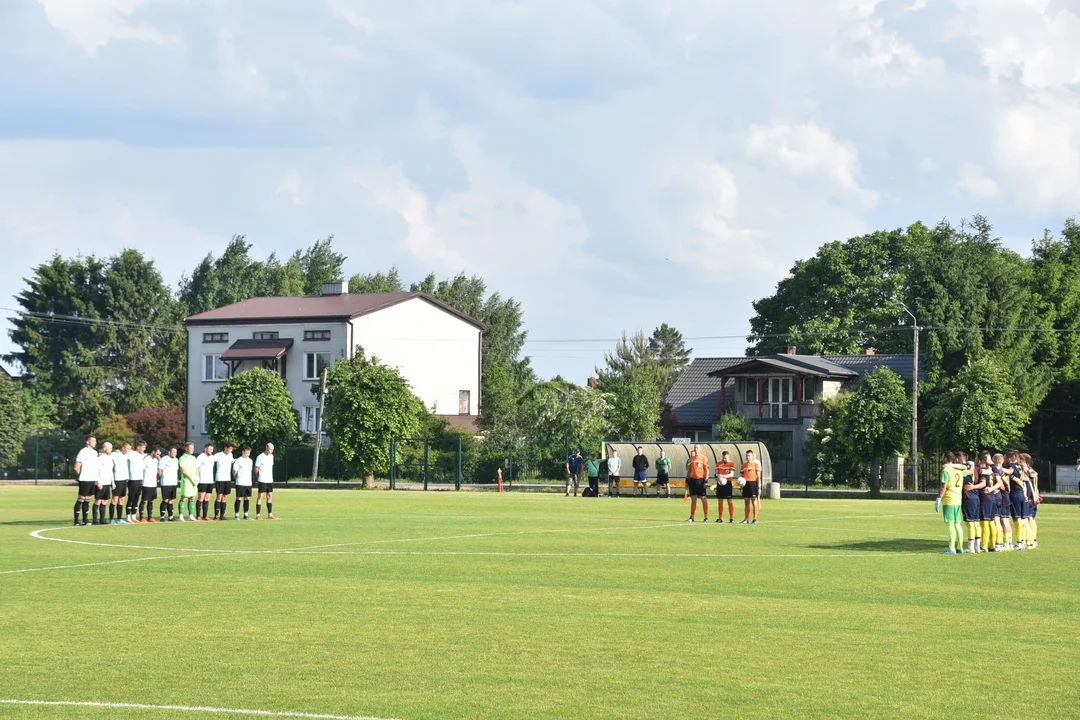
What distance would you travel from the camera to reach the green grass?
10.3 m

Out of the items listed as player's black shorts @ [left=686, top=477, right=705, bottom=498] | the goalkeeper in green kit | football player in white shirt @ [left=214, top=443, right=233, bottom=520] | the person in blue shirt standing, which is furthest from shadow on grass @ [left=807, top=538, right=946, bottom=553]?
the person in blue shirt standing

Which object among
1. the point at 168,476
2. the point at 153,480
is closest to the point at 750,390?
the point at 168,476

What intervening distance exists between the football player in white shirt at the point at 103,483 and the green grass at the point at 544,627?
347 cm

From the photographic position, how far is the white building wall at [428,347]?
80.3 m

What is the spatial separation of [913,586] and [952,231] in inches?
2327

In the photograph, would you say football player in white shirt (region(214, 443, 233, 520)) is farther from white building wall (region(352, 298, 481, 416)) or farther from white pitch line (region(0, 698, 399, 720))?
white building wall (region(352, 298, 481, 416))

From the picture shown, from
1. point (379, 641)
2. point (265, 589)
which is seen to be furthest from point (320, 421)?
point (379, 641)

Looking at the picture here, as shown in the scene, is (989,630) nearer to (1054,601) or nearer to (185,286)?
(1054,601)

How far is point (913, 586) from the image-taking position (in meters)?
18.1

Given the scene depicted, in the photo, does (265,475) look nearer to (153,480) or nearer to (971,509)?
(153,480)

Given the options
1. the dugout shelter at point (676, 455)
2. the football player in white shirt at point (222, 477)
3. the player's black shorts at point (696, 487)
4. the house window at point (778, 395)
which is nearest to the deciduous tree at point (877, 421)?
the dugout shelter at point (676, 455)

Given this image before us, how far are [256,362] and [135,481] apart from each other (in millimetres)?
49695

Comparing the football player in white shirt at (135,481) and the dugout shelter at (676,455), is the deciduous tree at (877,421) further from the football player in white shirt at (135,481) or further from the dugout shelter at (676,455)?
the football player in white shirt at (135,481)

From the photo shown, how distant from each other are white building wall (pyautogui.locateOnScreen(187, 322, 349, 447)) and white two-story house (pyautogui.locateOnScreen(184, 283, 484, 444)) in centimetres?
6
